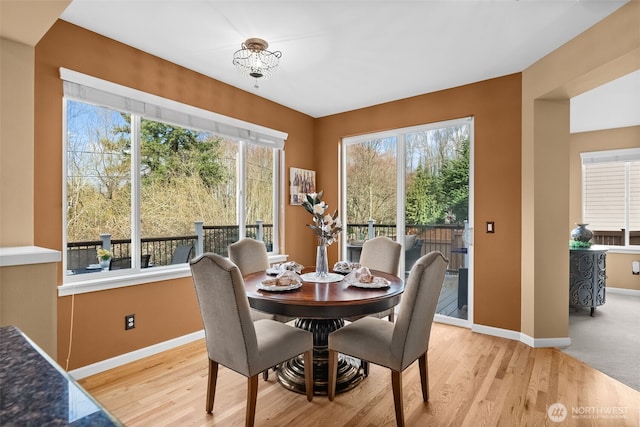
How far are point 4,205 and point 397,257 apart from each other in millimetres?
2986

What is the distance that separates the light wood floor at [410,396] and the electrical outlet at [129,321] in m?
0.30

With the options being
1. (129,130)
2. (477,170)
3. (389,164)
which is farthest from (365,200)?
(129,130)

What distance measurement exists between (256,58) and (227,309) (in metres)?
2.16

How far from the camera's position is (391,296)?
2.11 metres

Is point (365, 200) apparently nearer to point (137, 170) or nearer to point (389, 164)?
point (389, 164)

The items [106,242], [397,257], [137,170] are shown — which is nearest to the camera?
[106,242]

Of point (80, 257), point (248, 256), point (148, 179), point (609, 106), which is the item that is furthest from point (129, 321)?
point (609, 106)

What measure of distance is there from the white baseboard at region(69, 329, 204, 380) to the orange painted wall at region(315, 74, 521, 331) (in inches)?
118

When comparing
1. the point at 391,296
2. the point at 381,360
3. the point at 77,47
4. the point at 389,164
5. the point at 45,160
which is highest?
the point at 77,47

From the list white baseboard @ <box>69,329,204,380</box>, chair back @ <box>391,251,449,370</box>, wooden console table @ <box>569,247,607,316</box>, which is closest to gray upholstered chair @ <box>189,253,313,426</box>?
chair back @ <box>391,251,449,370</box>

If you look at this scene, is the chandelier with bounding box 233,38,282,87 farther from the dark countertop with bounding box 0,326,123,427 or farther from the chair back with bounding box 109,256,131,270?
the dark countertop with bounding box 0,326,123,427

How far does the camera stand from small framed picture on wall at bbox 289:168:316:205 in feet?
14.8

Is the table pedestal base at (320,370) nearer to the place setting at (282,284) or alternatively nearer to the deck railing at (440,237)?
the place setting at (282,284)

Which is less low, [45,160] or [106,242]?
[45,160]
